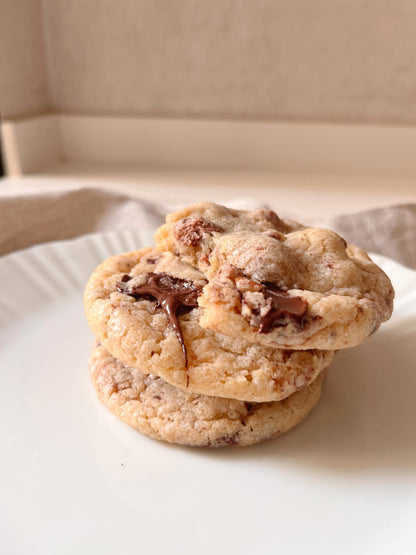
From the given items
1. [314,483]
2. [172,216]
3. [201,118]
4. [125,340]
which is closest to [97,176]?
[201,118]

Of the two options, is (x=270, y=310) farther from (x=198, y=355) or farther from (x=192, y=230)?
(x=192, y=230)

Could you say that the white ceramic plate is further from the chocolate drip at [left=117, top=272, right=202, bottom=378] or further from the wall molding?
the wall molding

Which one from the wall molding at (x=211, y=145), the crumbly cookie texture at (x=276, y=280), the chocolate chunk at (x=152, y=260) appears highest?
the crumbly cookie texture at (x=276, y=280)

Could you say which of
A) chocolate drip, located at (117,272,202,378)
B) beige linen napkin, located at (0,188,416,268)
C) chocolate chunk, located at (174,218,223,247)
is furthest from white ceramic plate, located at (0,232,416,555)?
beige linen napkin, located at (0,188,416,268)

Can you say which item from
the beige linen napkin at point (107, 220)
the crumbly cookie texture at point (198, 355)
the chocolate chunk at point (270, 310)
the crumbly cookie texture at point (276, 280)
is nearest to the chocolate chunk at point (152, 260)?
the crumbly cookie texture at point (276, 280)

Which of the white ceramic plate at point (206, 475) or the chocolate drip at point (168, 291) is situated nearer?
the white ceramic plate at point (206, 475)

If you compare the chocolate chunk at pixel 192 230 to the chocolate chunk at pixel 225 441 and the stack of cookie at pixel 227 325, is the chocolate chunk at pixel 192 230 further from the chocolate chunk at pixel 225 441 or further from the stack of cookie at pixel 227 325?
the chocolate chunk at pixel 225 441
